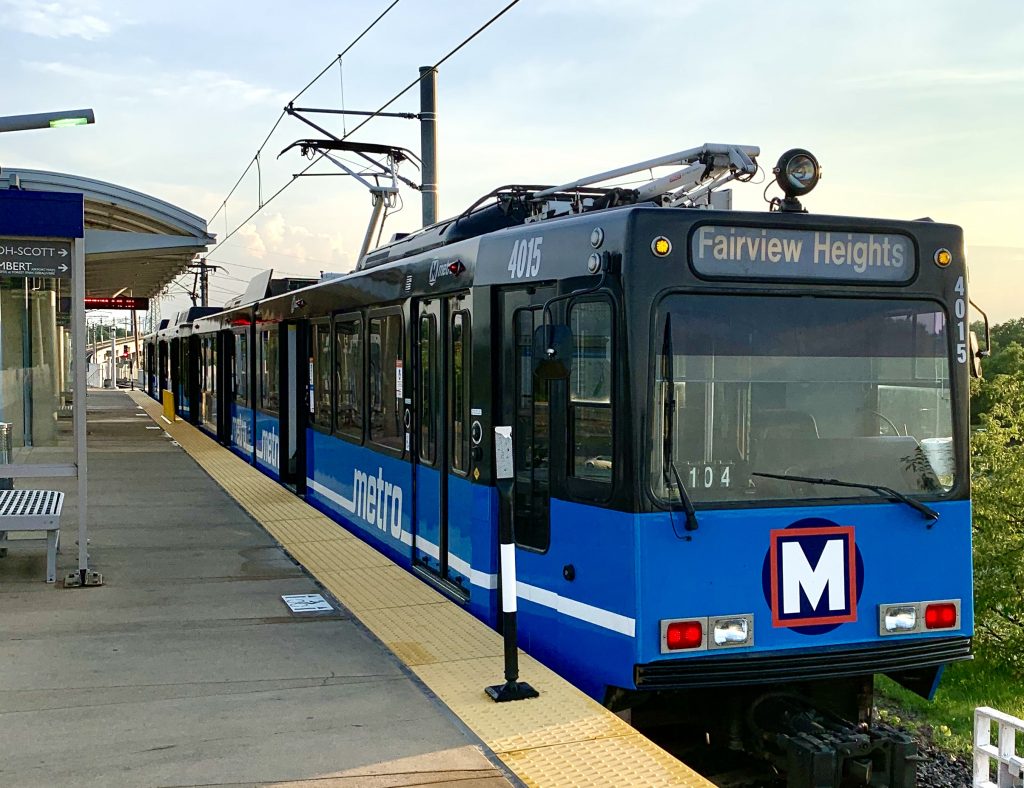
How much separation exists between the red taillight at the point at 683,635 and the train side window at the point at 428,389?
287 cm

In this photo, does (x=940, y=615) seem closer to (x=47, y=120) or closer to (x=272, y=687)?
(x=272, y=687)

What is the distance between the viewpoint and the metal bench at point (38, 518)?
774 cm

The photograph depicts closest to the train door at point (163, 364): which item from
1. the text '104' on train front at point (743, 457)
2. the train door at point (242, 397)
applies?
the train door at point (242, 397)

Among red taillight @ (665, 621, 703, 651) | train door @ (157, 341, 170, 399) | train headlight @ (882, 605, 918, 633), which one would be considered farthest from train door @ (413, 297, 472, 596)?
train door @ (157, 341, 170, 399)

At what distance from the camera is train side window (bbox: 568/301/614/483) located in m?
5.21

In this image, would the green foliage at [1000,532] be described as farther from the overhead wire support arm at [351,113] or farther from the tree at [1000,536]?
the overhead wire support arm at [351,113]

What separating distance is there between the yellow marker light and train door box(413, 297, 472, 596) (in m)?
1.87

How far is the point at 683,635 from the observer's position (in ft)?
16.5

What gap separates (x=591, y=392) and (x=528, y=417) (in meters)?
0.67

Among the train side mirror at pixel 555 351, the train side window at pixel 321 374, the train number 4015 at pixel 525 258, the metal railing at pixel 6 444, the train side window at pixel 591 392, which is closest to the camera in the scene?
the train side mirror at pixel 555 351

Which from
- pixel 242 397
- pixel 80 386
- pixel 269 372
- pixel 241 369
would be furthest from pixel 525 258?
pixel 242 397

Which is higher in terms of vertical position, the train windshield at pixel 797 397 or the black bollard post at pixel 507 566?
the train windshield at pixel 797 397

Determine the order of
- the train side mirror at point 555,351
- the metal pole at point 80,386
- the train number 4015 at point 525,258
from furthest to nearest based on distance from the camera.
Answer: the metal pole at point 80,386
the train number 4015 at point 525,258
the train side mirror at point 555,351

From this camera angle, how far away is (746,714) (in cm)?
536
